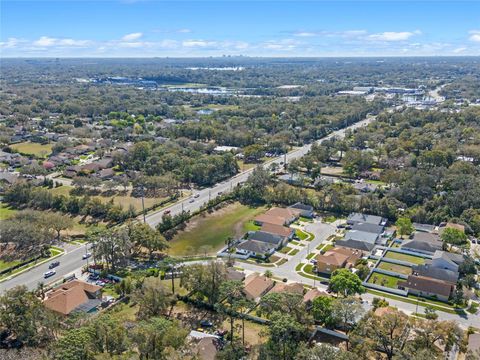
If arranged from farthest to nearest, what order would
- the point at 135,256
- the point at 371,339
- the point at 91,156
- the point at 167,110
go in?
the point at 167,110 → the point at 91,156 → the point at 135,256 → the point at 371,339

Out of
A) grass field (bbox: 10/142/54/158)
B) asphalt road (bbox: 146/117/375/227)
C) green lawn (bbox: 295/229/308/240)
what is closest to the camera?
green lawn (bbox: 295/229/308/240)

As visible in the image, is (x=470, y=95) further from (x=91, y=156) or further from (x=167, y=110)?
(x=91, y=156)

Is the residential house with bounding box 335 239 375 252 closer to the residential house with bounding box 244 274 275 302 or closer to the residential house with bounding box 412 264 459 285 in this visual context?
the residential house with bounding box 412 264 459 285

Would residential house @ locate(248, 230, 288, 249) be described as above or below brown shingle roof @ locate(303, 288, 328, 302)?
below

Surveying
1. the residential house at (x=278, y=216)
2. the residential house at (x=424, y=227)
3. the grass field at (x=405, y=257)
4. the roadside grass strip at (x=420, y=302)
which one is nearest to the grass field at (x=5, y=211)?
the residential house at (x=278, y=216)

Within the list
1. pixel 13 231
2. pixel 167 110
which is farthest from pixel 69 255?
pixel 167 110

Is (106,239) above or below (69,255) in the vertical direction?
above

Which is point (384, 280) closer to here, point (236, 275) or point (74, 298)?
point (236, 275)

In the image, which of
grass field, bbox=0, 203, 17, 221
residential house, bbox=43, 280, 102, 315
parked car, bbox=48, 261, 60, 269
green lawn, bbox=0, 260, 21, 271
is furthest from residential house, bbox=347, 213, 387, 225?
grass field, bbox=0, 203, 17, 221
